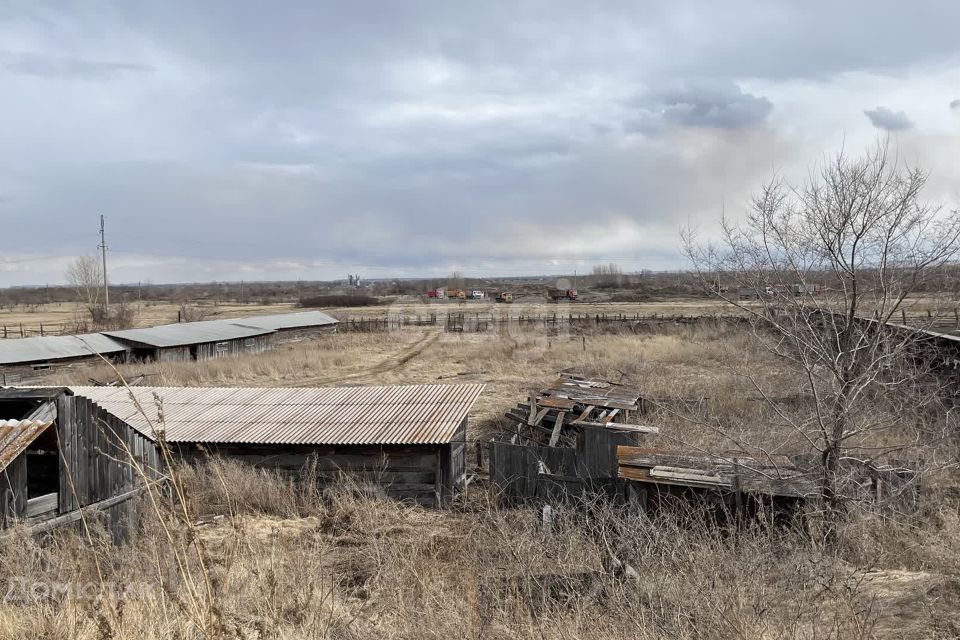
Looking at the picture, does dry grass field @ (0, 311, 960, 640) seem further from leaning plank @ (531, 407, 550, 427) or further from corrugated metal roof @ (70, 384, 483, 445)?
leaning plank @ (531, 407, 550, 427)

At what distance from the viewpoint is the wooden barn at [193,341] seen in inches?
1294

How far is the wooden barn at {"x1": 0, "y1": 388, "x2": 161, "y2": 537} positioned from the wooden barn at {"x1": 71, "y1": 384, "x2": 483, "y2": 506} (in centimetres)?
163

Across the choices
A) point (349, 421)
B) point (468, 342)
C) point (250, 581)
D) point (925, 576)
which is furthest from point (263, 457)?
point (468, 342)

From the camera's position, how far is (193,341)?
34.7 meters

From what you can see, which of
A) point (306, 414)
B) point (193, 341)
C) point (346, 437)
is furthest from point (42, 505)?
point (193, 341)

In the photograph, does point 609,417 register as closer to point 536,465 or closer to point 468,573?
point 536,465

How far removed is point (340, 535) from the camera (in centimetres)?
978

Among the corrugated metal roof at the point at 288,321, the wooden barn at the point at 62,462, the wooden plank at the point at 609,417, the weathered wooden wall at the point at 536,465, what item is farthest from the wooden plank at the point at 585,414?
the corrugated metal roof at the point at 288,321

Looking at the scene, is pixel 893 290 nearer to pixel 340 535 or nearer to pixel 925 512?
pixel 925 512

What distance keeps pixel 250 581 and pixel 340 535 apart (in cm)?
431

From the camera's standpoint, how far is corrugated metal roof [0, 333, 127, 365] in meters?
28.3

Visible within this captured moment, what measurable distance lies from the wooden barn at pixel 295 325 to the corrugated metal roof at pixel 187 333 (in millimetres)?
1360

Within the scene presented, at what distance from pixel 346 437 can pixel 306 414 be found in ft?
7.33

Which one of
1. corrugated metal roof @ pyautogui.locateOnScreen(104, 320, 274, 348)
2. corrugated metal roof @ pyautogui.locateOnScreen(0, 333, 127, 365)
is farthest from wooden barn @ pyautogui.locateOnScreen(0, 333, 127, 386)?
corrugated metal roof @ pyautogui.locateOnScreen(104, 320, 274, 348)
